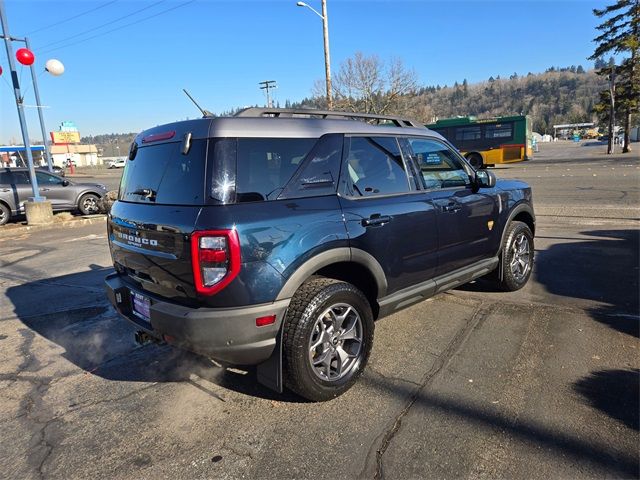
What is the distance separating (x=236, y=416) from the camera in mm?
2980

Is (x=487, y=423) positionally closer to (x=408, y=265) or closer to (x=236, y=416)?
(x=408, y=265)

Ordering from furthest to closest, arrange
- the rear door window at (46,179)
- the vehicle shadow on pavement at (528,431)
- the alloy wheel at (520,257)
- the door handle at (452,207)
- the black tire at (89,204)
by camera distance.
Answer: the black tire at (89,204), the rear door window at (46,179), the alloy wheel at (520,257), the door handle at (452,207), the vehicle shadow on pavement at (528,431)

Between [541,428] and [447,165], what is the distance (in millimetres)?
2546

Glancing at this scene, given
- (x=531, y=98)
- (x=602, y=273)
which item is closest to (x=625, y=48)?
(x=602, y=273)

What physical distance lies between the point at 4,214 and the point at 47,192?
1.28m

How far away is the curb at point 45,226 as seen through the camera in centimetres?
1123

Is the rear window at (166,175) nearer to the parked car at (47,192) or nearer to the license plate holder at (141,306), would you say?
the license plate holder at (141,306)

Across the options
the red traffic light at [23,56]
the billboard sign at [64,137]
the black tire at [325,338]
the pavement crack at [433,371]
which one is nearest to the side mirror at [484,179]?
the pavement crack at [433,371]

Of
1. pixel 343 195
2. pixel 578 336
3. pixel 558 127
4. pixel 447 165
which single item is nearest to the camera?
pixel 343 195

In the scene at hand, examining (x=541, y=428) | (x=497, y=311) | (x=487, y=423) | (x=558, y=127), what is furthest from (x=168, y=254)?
(x=558, y=127)

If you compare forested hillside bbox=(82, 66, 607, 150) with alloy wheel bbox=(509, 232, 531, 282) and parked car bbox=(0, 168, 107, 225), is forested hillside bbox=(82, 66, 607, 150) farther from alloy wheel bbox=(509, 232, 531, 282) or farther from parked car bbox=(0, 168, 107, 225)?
alloy wheel bbox=(509, 232, 531, 282)

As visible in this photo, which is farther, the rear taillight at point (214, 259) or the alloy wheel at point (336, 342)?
the alloy wheel at point (336, 342)

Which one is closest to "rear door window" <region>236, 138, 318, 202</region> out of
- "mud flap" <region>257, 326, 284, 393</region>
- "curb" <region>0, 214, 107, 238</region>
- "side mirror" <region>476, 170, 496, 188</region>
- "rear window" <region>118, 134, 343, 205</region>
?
"rear window" <region>118, 134, 343, 205</region>

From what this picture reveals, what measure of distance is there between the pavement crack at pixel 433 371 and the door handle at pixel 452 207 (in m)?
1.11
